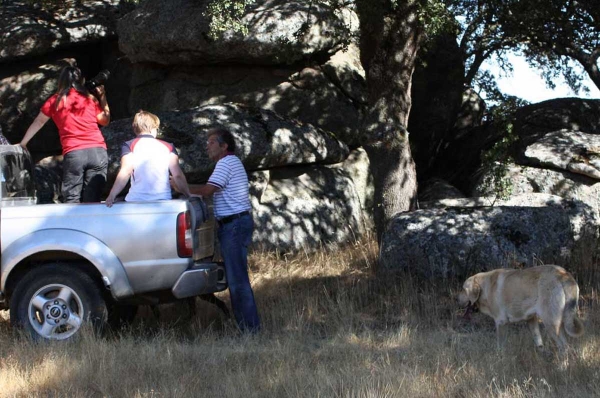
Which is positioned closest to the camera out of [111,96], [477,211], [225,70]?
[477,211]

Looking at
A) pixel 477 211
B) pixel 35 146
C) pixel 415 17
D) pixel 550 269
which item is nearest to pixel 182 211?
pixel 550 269

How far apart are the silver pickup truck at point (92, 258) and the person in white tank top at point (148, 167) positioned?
0.50 metres

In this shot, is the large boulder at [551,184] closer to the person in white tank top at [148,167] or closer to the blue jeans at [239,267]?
the blue jeans at [239,267]

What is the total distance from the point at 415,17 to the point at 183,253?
202 inches

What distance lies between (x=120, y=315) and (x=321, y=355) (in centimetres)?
240

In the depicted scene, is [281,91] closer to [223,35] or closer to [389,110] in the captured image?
[223,35]

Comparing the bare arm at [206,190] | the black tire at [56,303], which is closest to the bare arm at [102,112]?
the bare arm at [206,190]

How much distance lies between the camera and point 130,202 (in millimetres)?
7680

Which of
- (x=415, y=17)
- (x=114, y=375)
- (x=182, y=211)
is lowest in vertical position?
(x=114, y=375)

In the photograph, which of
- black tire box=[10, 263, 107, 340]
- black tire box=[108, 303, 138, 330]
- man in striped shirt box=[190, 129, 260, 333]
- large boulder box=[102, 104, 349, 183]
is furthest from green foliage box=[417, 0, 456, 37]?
black tire box=[10, 263, 107, 340]

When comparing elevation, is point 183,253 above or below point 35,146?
below

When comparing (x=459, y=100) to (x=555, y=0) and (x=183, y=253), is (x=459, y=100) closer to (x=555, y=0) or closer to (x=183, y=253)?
(x=555, y=0)

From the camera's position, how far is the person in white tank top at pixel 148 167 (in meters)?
8.12

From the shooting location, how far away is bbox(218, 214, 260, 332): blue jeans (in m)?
8.17
